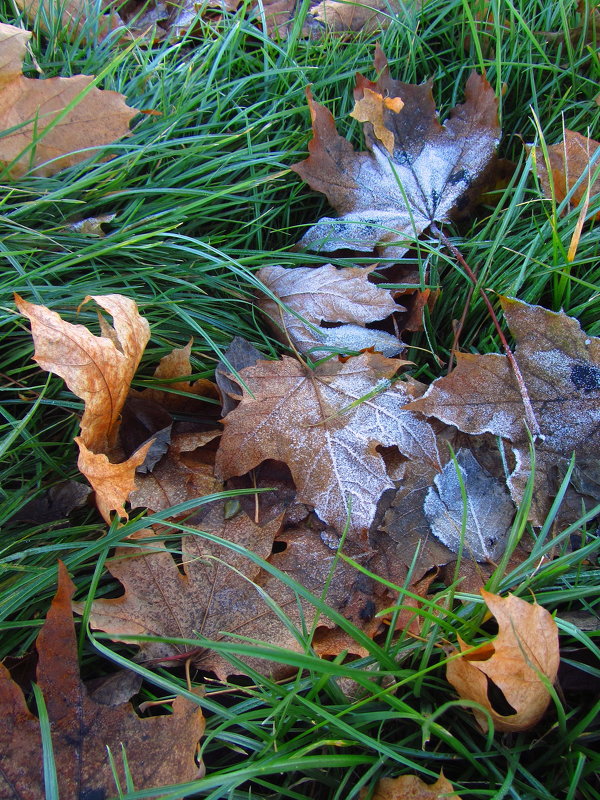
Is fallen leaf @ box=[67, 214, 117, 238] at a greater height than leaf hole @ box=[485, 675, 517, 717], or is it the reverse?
fallen leaf @ box=[67, 214, 117, 238]

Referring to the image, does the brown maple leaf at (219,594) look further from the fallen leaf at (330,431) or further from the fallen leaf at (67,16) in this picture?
the fallen leaf at (67,16)

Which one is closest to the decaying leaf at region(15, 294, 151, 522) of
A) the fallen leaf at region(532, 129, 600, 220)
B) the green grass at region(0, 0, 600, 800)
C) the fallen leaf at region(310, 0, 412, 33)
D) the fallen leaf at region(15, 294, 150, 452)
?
the fallen leaf at region(15, 294, 150, 452)

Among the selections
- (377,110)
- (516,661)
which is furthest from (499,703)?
(377,110)

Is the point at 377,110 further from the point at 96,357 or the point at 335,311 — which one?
the point at 96,357

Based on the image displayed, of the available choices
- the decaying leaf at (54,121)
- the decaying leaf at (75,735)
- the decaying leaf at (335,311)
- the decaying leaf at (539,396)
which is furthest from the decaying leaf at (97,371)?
the decaying leaf at (54,121)

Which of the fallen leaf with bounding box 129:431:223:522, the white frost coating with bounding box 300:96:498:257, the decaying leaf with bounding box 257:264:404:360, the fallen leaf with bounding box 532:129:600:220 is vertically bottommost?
the fallen leaf with bounding box 129:431:223:522

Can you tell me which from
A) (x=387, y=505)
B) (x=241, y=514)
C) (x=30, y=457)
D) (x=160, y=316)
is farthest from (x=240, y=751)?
(x=160, y=316)

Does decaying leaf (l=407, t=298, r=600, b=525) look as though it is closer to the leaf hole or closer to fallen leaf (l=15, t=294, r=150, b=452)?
the leaf hole
